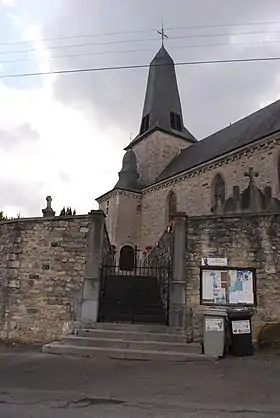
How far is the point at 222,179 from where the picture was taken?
23.3 metres

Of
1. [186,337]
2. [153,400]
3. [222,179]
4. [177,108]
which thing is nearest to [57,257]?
[186,337]

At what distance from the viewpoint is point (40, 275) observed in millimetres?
10523

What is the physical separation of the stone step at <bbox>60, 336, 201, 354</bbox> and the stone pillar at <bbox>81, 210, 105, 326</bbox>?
1.06m

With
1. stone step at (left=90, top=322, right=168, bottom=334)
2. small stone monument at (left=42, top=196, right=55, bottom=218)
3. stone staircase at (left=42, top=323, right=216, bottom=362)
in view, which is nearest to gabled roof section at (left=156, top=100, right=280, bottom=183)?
small stone monument at (left=42, top=196, right=55, bottom=218)

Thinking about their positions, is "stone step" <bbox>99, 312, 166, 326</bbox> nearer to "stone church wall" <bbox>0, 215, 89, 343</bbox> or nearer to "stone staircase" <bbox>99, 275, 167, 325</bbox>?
"stone staircase" <bbox>99, 275, 167, 325</bbox>

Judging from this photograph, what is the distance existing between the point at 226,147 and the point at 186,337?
17831mm

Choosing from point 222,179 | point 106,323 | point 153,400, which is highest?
point 222,179

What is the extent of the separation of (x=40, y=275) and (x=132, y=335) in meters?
3.20

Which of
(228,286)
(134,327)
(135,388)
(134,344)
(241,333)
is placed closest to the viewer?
(135,388)

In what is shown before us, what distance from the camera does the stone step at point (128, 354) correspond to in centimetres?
790

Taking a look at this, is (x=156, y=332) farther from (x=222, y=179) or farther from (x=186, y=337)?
(x=222, y=179)

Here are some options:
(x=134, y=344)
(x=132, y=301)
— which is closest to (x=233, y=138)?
(x=132, y=301)

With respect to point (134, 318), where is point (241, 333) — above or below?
below

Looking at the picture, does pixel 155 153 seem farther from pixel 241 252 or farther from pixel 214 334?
pixel 214 334
